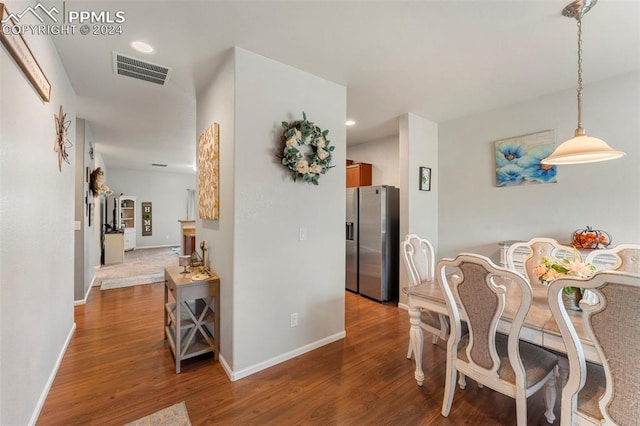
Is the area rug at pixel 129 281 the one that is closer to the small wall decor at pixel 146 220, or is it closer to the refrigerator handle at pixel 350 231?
the refrigerator handle at pixel 350 231

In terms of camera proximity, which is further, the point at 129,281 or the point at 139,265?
the point at 139,265

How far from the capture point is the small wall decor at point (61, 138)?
87.9 inches

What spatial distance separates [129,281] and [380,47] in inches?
214

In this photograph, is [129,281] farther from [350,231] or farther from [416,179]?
[416,179]

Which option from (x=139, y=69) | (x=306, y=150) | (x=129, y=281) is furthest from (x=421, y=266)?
(x=129, y=281)

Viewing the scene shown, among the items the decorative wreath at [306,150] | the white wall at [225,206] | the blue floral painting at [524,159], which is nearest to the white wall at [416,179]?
the blue floral painting at [524,159]

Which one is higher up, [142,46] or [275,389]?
[142,46]

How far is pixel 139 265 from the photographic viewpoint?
20.7 ft

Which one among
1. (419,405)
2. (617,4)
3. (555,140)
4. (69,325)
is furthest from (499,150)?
(69,325)

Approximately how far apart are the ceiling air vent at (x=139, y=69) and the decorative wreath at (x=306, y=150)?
4.35ft

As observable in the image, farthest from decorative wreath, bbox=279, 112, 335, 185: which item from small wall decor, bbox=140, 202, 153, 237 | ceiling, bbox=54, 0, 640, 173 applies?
small wall decor, bbox=140, 202, 153, 237

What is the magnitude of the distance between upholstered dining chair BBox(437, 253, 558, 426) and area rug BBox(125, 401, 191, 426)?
1.70 meters

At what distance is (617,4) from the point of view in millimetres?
1774

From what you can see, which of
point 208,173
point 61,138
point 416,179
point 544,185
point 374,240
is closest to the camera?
point 61,138
